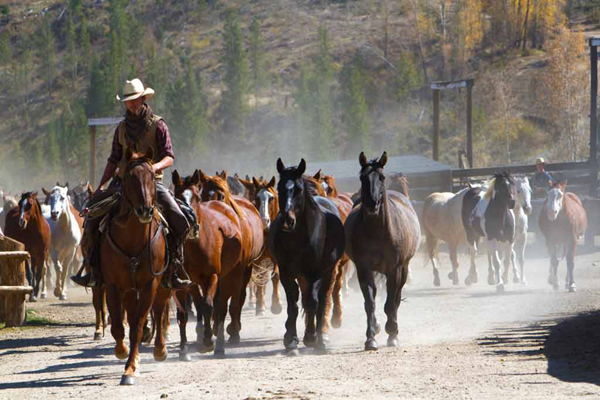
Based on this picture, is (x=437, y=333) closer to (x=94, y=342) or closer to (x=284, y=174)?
(x=284, y=174)

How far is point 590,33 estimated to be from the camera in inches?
3305

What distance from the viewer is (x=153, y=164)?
356 inches

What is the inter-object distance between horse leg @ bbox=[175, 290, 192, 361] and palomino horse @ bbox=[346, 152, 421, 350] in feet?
6.89

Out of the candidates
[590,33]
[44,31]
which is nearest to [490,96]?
[590,33]

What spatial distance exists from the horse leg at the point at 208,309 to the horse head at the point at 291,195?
1.03 m

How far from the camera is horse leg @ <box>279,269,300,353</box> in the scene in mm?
10523

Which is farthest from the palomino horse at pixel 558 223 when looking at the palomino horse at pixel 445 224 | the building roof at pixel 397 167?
the building roof at pixel 397 167

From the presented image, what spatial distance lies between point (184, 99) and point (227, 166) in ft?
25.6

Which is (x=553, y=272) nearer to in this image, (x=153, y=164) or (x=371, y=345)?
(x=371, y=345)

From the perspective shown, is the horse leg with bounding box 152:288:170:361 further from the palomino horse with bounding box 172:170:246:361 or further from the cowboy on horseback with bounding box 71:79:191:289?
the palomino horse with bounding box 172:170:246:361

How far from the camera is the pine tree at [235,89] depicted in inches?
2970

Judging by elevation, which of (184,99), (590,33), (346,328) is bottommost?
(346,328)

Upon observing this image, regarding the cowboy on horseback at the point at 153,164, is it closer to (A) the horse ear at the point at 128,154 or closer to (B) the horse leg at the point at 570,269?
(A) the horse ear at the point at 128,154

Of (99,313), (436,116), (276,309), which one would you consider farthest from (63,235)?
(436,116)
